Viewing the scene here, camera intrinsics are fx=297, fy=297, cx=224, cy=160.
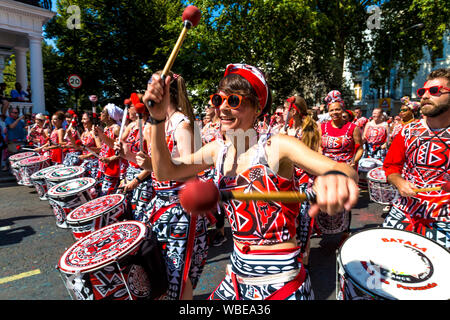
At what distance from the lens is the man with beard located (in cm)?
240

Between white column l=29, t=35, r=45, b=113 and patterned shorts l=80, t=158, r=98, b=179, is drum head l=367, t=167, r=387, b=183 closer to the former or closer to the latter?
patterned shorts l=80, t=158, r=98, b=179

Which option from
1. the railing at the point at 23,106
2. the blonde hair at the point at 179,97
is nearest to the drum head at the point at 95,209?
the blonde hair at the point at 179,97

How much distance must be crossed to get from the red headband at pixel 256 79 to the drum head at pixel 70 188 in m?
3.75

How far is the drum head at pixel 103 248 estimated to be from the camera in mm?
2131

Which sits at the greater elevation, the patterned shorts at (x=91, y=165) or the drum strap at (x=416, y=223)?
the drum strap at (x=416, y=223)

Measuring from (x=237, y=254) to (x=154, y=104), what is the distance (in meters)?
0.99

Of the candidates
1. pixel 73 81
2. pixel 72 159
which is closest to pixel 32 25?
pixel 73 81

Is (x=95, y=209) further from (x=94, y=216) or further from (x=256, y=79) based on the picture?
(x=256, y=79)

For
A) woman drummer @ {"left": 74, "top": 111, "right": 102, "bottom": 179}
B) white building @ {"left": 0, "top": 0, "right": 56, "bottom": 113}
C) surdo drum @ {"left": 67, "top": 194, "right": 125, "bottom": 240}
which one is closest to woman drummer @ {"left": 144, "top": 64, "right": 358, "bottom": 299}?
surdo drum @ {"left": 67, "top": 194, "right": 125, "bottom": 240}

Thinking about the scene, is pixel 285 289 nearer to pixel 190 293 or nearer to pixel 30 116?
pixel 190 293

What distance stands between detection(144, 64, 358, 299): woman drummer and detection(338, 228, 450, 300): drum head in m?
0.38

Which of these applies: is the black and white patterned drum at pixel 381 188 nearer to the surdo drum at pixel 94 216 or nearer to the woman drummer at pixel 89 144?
the surdo drum at pixel 94 216

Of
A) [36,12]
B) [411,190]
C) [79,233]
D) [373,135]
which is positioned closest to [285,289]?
[411,190]

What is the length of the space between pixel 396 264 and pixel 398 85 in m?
32.7
